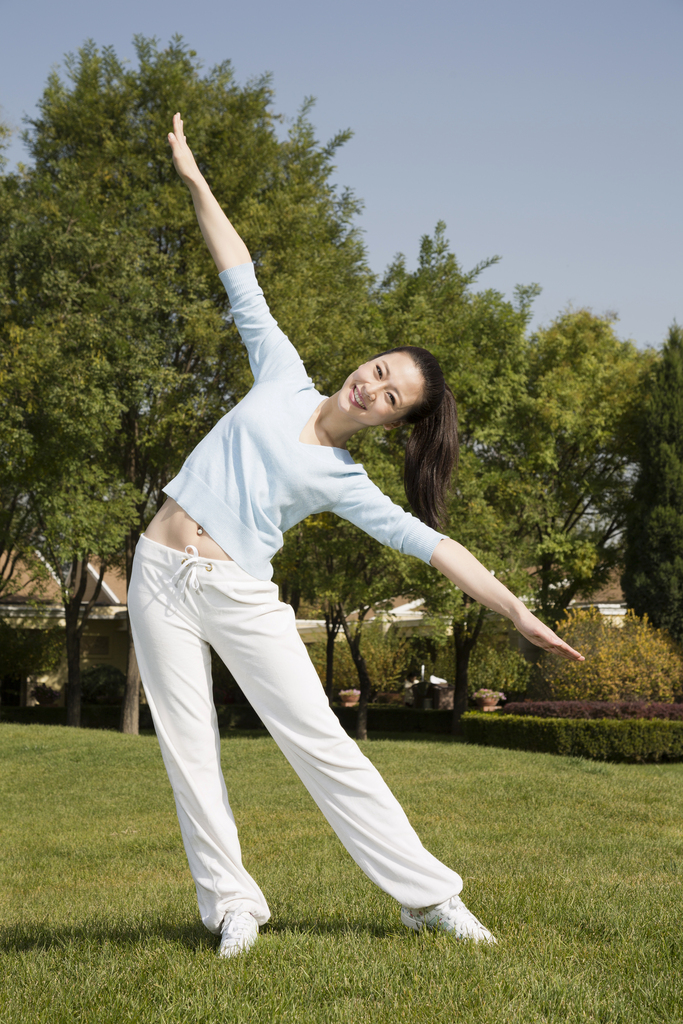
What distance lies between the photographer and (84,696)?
25.4 metres

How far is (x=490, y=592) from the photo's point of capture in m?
2.84

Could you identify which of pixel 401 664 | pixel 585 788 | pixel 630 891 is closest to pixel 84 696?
pixel 401 664

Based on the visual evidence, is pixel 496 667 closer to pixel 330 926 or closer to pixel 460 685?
pixel 460 685

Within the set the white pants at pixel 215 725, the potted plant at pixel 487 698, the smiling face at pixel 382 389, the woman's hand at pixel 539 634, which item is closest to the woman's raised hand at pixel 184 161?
the smiling face at pixel 382 389

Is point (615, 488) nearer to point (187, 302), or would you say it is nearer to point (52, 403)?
point (187, 302)

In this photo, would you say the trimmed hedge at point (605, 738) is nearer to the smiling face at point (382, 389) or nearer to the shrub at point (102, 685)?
the smiling face at point (382, 389)

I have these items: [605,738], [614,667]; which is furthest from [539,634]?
[614,667]

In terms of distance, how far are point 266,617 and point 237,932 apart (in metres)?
1.10

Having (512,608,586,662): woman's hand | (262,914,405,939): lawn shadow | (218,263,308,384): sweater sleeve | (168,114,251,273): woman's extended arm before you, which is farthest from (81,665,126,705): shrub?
(512,608,586,662): woman's hand

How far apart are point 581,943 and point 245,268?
9.39ft

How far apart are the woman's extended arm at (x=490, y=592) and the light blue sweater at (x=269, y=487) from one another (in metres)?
0.07

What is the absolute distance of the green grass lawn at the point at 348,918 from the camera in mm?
2543

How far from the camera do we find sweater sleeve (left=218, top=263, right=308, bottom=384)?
3.24m

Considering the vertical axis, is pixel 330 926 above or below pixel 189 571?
below
